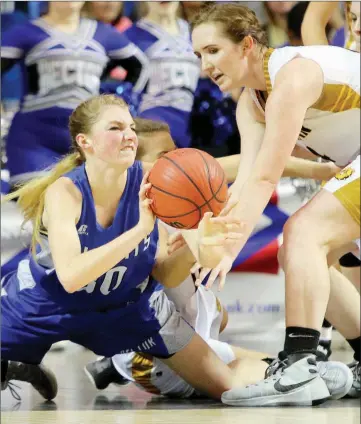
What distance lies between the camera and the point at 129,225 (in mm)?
2348

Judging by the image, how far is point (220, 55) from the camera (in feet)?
7.83

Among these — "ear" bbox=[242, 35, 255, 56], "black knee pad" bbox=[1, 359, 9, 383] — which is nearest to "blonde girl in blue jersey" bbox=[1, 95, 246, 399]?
"black knee pad" bbox=[1, 359, 9, 383]

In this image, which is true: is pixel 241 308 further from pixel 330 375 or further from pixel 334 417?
pixel 334 417

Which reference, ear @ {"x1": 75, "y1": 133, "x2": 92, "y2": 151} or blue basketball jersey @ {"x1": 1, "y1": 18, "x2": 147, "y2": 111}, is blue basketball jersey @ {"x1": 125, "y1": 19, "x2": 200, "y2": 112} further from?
ear @ {"x1": 75, "y1": 133, "x2": 92, "y2": 151}

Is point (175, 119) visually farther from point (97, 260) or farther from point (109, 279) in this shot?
point (97, 260)

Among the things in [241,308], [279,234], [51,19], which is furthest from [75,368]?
[51,19]

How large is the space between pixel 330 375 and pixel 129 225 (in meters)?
0.61

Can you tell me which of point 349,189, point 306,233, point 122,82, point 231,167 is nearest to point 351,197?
point 349,189

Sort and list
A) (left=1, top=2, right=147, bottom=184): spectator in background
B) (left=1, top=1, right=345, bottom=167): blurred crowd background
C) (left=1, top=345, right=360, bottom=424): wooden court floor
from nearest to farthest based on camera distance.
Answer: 1. (left=1, top=345, right=360, bottom=424): wooden court floor
2. (left=1, top=1, right=345, bottom=167): blurred crowd background
3. (left=1, top=2, right=147, bottom=184): spectator in background

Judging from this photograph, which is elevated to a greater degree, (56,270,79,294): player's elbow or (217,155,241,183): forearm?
(217,155,241,183): forearm

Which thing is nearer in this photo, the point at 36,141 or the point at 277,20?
the point at 277,20

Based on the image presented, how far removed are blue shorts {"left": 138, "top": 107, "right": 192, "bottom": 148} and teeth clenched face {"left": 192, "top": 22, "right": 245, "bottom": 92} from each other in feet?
1.25

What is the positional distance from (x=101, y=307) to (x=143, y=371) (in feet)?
0.86

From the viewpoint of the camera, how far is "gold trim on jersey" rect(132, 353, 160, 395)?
8.30 ft
